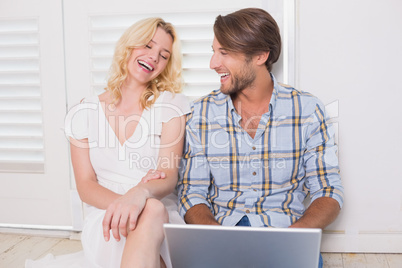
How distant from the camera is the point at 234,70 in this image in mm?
1565

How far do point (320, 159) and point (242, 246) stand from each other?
66 cm

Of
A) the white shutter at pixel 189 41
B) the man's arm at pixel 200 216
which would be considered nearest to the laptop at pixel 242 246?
the man's arm at pixel 200 216

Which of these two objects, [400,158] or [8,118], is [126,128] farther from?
[400,158]

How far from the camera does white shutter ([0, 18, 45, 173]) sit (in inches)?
77.5

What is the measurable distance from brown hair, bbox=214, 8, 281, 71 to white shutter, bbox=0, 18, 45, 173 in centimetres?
93

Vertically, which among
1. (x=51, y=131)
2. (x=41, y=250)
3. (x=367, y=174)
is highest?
(x=51, y=131)

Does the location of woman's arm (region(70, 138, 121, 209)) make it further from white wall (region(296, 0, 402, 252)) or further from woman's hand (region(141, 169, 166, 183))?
white wall (region(296, 0, 402, 252))

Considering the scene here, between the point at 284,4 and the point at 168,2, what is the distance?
0.49 metres

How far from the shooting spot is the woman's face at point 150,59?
1.62 metres

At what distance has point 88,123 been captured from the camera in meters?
1.64

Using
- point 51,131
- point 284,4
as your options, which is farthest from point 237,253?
point 51,131

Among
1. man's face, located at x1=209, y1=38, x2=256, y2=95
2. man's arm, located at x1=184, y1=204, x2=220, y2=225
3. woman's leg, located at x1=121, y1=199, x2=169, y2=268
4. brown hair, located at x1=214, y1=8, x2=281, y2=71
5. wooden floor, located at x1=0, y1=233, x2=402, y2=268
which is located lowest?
wooden floor, located at x1=0, y1=233, x2=402, y2=268

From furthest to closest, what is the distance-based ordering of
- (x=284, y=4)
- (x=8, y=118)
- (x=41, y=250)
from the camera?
(x=8, y=118), (x=41, y=250), (x=284, y=4)

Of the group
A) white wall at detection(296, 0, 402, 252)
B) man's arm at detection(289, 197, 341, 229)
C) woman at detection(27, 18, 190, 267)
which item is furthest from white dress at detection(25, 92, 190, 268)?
white wall at detection(296, 0, 402, 252)
